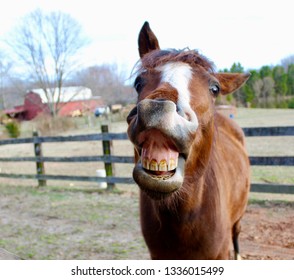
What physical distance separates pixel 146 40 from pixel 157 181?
1.71 m

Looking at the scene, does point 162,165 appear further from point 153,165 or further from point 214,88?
point 214,88

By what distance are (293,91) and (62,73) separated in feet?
23.2

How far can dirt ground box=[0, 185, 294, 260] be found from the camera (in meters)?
4.42

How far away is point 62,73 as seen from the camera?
873 centimetres

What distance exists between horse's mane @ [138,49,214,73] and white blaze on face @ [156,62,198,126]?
6 cm

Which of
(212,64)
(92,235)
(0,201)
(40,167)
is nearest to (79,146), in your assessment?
(40,167)

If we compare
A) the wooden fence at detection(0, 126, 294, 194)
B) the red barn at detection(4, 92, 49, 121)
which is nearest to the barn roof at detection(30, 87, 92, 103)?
the red barn at detection(4, 92, 49, 121)

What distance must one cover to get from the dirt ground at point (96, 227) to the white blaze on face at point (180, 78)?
2.95 metres

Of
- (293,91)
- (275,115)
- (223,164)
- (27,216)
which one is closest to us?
(223,164)

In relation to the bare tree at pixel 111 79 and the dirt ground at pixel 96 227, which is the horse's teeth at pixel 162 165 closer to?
the bare tree at pixel 111 79

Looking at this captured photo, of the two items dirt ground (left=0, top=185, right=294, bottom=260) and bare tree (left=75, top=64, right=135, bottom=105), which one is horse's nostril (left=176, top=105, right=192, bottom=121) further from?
dirt ground (left=0, top=185, right=294, bottom=260)
